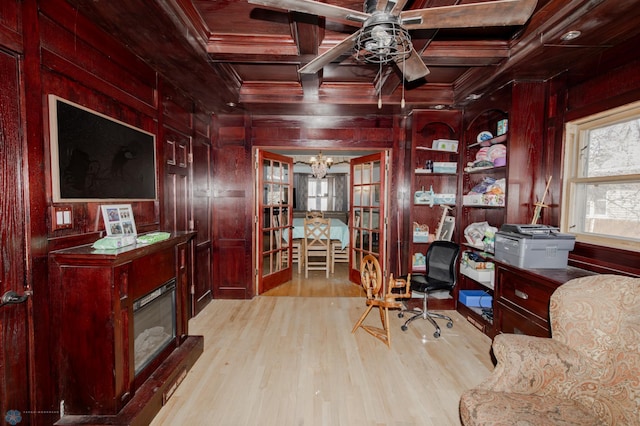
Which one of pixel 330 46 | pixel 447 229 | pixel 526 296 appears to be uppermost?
pixel 330 46

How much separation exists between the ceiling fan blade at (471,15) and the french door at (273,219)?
111 inches

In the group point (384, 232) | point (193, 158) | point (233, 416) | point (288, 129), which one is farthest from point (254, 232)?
point (233, 416)

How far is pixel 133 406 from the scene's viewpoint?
165 centimetres

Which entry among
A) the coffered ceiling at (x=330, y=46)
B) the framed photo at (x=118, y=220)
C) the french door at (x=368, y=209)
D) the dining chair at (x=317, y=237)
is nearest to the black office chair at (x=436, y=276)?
the french door at (x=368, y=209)

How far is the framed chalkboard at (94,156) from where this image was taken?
153 cm

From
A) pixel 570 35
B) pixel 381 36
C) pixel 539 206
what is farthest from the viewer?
pixel 539 206

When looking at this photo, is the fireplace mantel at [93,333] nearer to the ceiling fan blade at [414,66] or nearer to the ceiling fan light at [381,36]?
the ceiling fan light at [381,36]

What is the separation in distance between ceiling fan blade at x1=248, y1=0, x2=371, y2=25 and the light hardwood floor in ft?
7.68

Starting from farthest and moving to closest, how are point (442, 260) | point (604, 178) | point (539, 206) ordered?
1. point (442, 260)
2. point (539, 206)
3. point (604, 178)

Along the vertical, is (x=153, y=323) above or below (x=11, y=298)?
below

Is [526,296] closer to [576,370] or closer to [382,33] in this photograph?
[576,370]

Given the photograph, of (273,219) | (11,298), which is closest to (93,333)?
(11,298)

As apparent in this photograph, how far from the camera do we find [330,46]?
2244 mm

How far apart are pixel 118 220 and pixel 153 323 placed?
2.54 feet
